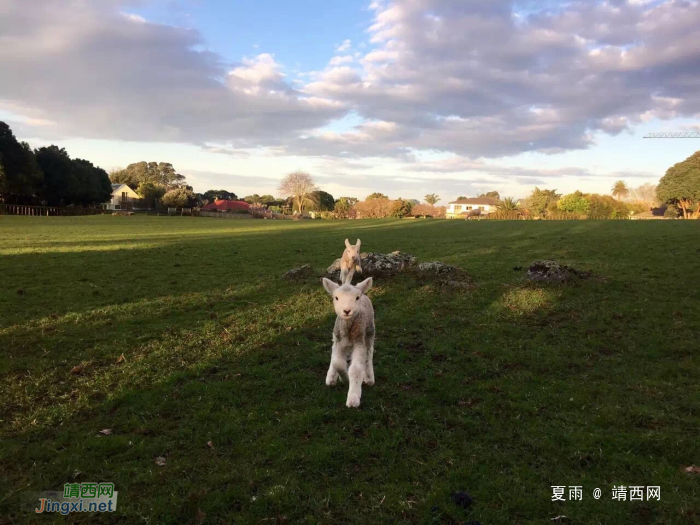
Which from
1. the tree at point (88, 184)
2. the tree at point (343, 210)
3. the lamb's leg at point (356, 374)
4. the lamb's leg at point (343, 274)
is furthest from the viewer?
the tree at point (343, 210)

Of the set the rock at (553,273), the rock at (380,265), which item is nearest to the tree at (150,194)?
the rock at (380,265)

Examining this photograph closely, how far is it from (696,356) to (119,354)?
12.0 metres

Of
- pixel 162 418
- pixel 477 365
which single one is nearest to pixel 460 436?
pixel 477 365

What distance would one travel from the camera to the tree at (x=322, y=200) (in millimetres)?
128000

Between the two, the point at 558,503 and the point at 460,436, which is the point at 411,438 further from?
the point at 558,503

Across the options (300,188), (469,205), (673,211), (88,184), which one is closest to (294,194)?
(300,188)

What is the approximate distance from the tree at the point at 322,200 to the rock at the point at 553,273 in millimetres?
113993

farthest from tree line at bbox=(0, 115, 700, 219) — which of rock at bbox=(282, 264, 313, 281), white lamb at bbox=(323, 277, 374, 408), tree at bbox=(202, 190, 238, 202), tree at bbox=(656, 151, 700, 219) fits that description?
white lamb at bbox=(323, 277, 374, 408)

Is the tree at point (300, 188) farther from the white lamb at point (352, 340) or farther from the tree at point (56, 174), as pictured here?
the white lamb at point (352, 340)

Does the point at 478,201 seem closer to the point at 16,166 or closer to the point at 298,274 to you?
the point at 16,166

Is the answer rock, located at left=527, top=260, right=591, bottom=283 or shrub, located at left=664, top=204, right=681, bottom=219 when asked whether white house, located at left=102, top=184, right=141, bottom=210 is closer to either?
rock, located at left=527, top=260, right=591, bottom=283

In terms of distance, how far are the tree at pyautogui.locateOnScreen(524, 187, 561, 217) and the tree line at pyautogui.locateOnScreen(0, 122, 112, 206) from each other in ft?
291

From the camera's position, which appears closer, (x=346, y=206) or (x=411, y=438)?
(x=411, y=438)

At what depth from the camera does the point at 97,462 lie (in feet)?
16.8
